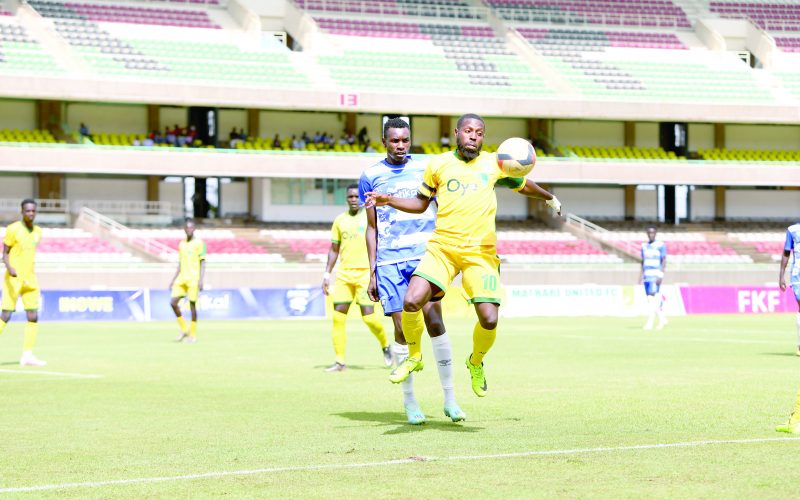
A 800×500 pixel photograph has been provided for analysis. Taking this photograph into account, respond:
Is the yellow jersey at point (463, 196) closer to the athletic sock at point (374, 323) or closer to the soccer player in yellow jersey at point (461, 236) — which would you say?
the soccer player in yellow jersey at point (461, 236)

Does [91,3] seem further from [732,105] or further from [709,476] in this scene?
[709,476]

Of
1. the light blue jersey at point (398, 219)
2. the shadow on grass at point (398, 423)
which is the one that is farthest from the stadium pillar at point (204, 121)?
the light blue jersey at point (398, 219)

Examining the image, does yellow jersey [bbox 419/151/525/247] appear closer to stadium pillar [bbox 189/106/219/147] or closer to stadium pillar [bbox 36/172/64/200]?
stadium pillar [bbox 36/172/64/200]

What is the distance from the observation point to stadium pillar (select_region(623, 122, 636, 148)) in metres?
62.5

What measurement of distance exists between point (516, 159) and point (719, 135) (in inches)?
2195

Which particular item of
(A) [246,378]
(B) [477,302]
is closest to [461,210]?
(B) [477,302]

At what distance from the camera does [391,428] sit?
402 inches

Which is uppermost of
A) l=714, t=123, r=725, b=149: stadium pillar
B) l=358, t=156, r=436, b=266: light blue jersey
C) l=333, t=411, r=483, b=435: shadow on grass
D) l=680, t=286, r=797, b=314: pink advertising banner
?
l=714, t=123, r=725, b=149: stadium pillar

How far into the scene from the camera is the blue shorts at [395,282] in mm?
10875

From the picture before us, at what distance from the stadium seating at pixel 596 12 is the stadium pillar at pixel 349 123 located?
10036 mm

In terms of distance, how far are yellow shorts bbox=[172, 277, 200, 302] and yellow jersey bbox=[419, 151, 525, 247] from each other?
1607cm

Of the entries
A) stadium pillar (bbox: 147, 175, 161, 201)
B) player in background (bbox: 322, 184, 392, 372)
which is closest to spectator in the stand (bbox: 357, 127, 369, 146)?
stadium pillar (bbox: 147, 175, 161, 201)

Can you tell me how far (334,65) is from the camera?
182ft

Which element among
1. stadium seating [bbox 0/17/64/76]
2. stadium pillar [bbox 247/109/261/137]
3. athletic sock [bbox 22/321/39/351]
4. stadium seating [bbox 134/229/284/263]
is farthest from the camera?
stadium pillar [bbox 247/109/261/137]
